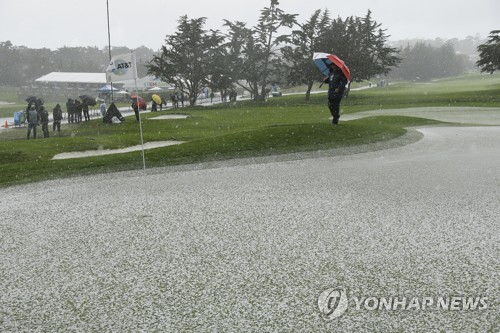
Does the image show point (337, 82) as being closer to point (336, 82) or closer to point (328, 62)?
point (336, 82)

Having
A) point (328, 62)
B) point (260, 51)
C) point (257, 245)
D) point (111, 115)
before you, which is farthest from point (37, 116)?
point (260, 51)

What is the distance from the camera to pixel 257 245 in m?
7.03

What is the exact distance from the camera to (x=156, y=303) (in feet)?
17.4

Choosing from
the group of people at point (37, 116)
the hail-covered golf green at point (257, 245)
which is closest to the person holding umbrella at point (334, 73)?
the hail-covered golf green at point (257, 245)

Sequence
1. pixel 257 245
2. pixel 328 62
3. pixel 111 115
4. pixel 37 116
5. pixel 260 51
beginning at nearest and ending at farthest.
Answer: pixel 257 245 → pixel 328 62 → pixel 37 116 → pixel 111 115 → pixel 260 51

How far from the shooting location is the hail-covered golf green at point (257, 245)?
504cm

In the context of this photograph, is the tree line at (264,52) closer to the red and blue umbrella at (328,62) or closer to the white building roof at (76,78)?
the red and blue umbrella at (328,62)

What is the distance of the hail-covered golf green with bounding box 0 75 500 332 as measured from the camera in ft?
16.5

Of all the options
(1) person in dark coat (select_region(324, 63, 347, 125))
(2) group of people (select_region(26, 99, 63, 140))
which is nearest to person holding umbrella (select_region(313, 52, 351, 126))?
(1) person in dark coat (select_region(324, 63, 347, 125))

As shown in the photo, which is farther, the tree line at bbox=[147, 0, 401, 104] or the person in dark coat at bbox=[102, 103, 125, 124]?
the tree line at bbox=[147, 0, 401, 104]

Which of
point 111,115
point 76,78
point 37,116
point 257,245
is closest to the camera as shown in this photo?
point 257,245

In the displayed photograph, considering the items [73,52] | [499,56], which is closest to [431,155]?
[499,56]

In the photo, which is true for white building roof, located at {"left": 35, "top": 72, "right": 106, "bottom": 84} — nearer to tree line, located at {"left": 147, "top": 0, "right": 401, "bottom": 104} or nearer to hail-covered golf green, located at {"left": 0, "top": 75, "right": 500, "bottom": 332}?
tree line, located at {"left": 147, "top": 0, "right": 401, "bottom": 104}

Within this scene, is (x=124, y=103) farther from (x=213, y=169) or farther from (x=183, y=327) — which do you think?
(x=183, y=327)
